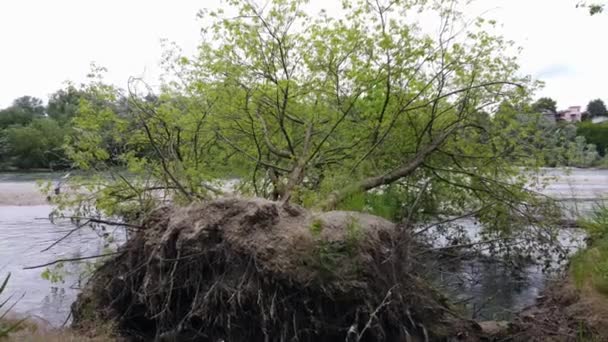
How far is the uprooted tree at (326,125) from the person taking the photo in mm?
9195

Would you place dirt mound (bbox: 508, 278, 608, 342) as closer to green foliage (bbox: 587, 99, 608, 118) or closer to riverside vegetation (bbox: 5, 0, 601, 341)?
riverside vegetation (bbox: 5, 0, 601, 341)

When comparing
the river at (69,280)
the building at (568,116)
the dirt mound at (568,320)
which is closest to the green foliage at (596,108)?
the building at (568,116)

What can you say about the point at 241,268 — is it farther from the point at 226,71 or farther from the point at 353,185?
the point at 226,71

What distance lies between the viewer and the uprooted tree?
920 cm

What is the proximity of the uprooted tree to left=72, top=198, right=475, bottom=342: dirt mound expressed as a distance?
1.95 meters

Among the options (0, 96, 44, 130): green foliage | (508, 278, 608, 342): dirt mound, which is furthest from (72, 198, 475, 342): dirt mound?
(0, 96, 44, 130): green foliage

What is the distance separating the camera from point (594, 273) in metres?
7.43

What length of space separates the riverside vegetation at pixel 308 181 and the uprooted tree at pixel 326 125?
Answer: 0.03 meters

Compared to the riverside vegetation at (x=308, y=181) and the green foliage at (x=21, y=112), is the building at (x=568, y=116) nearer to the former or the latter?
the riverside vegetation at (x=308, y=181)

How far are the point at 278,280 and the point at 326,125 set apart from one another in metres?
4.61

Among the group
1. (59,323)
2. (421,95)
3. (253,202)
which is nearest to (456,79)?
(421,95)

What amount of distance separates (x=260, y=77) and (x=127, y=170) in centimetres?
323

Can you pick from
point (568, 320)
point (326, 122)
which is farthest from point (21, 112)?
point (568, 320)

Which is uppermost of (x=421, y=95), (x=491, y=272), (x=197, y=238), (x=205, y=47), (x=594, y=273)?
(x=205, y=47)
